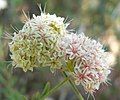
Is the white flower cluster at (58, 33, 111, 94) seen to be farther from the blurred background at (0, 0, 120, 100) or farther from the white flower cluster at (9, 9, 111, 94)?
the blurred background at (0, 0, 120, 100)

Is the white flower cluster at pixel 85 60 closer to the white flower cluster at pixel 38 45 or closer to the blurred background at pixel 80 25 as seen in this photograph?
the white flower cluster at pixel 38 45

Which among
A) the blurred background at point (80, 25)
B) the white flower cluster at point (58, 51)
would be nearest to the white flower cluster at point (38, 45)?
the white flower cluster at point (58, 51)

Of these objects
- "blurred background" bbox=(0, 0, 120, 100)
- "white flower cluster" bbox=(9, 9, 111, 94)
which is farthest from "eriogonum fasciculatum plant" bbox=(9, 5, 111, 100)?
"blurred background" bbox=(0, 0, 120, 100)

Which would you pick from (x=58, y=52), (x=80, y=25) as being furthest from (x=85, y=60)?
(x=80, y=25)

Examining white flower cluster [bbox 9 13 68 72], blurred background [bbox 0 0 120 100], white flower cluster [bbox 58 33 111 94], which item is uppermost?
blurred background [bbox 0 0 120 100]

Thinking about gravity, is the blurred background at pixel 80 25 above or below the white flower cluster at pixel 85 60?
above

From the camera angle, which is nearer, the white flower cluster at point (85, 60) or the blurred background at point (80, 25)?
the white flower cluster at point (85, 60)

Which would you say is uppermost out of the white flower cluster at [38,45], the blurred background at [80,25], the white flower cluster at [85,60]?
the blurred background at [80,25]

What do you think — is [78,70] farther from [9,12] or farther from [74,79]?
[9,12]

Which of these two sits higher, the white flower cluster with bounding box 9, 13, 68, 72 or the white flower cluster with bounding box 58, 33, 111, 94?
the white flower cluster with bounding box 9, 13, 68, 72
